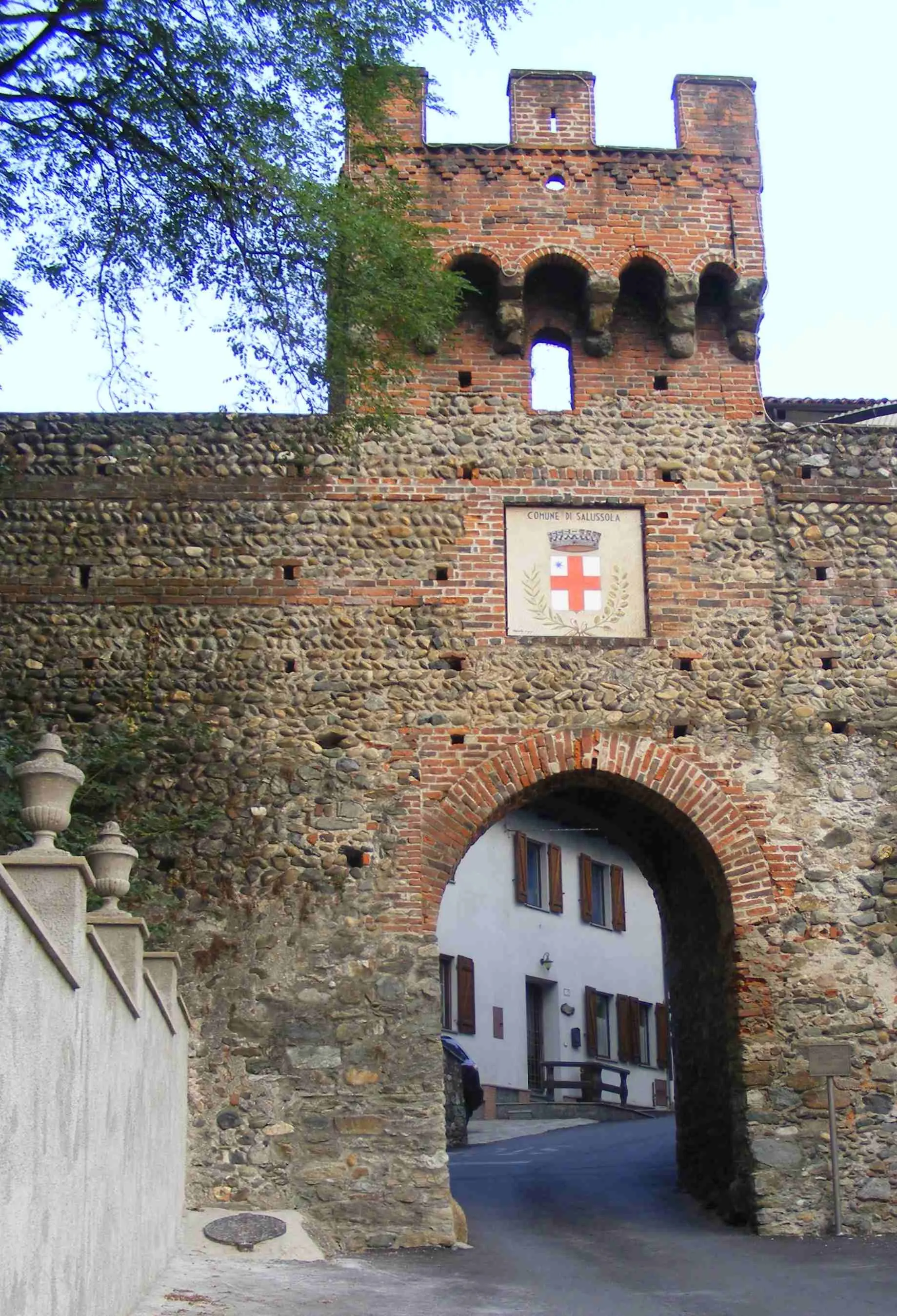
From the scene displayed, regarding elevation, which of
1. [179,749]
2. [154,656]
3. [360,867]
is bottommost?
[360,867]

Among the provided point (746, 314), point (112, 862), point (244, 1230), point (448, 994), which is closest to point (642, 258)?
point (746, 314)

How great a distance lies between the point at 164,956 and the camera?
9281mm

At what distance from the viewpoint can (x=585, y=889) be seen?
28.6m

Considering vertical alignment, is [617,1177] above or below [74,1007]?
below

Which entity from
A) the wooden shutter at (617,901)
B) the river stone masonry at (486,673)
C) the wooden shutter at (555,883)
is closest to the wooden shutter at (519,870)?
the wooden shutter at (555,883)

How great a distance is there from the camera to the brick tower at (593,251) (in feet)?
43.4

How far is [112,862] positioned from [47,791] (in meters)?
2.25

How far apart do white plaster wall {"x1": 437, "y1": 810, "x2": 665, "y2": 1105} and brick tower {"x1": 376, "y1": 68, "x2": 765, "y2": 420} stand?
1301 cm

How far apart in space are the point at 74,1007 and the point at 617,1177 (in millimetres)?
10754

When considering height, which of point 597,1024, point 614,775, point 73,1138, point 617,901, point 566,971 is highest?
point 617,901

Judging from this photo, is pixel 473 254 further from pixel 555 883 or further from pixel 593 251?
pixel 555 883

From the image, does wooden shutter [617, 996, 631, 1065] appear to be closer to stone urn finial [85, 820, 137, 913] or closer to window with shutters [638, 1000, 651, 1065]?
window with shutters [638, 1000, 651, 1065]

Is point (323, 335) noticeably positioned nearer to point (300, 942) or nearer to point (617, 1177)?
point (300, 942)

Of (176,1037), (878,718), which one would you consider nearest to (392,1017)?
(176,1037)
